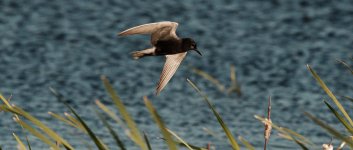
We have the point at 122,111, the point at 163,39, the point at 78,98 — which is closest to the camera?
the point at 122,111

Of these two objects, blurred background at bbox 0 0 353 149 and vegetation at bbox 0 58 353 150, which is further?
blurred background at bbox 0 0 353 149

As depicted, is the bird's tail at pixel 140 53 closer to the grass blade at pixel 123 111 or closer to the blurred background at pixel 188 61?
the grass blade at pixel 123 111

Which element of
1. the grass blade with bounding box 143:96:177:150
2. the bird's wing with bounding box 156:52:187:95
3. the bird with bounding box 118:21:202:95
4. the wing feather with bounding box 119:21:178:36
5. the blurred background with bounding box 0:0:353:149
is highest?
the grass blade with bounding box 143:96:177:150

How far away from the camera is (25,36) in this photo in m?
16.1

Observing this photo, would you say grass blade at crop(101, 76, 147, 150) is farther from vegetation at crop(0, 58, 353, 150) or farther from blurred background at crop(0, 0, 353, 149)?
blurred background at crop(0, 0, 353, 149)

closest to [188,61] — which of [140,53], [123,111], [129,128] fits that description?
[140,53]

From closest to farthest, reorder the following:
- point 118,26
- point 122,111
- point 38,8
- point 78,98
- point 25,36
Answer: point 122,111, point 78,98, point 25,36, point 118,26, point 38,8

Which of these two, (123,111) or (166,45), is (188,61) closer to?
(166,45)

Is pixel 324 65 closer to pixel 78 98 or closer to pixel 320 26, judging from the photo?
pixel 320 26

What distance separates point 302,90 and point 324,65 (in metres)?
1.67

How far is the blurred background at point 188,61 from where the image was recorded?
11438 mm

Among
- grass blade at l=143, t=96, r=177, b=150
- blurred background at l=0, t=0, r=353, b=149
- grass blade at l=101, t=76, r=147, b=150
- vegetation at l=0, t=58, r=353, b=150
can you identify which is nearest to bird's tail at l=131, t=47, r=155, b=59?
vegetation at l=0, t=58, r=353, b=150

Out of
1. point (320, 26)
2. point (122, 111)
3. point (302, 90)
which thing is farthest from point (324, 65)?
point (122, 111)

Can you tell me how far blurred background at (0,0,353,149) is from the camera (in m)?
11.4
